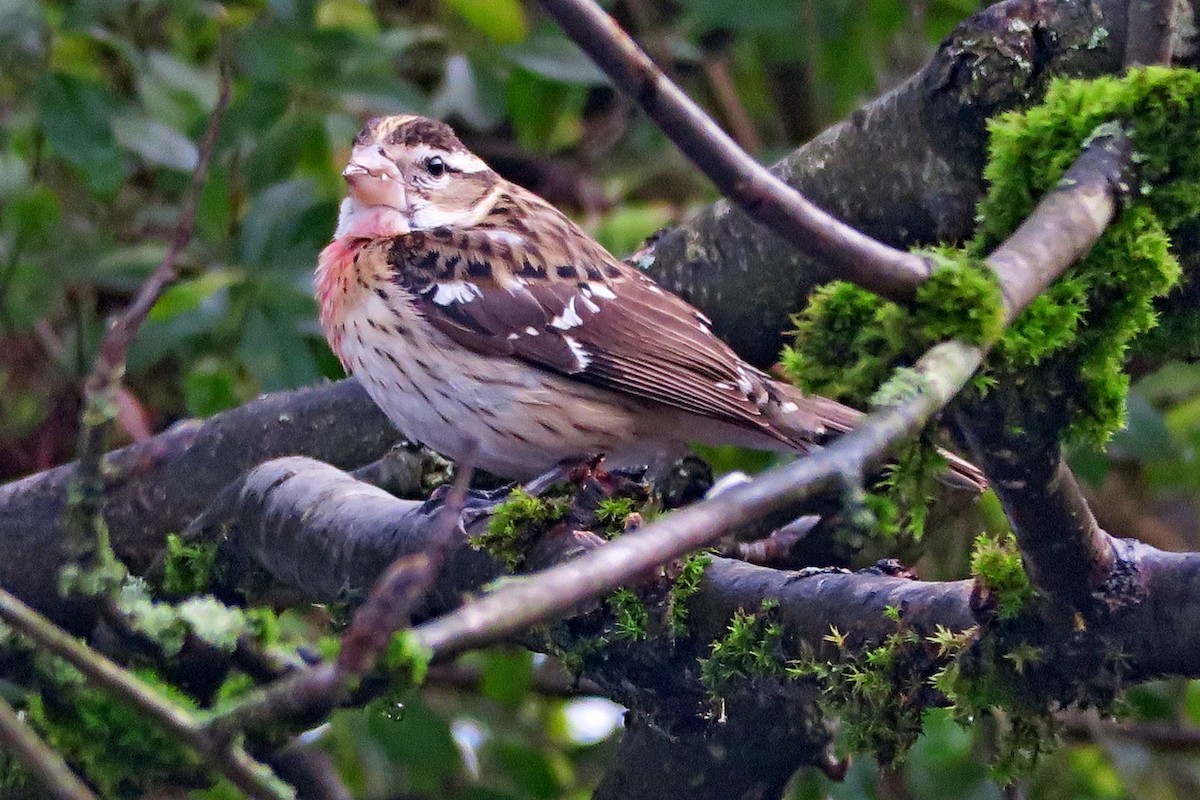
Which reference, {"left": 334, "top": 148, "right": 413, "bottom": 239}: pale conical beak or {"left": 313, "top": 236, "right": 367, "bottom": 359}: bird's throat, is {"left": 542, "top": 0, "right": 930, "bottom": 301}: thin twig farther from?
{"left": 334, "top": 148, "right": 413, "bottom": 239}: pale conical beak

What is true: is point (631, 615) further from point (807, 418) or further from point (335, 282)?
point (335, 282)

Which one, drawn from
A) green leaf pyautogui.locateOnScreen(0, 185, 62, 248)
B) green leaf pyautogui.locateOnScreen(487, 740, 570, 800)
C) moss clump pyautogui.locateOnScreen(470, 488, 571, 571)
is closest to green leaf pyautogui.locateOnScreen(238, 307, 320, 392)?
green leaf pyautogui.locateOnScreen(0, 185, 62, 248)

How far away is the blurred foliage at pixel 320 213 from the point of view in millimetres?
3750

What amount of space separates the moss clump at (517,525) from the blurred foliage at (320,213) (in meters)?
0.79

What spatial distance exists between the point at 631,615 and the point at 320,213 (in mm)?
1944

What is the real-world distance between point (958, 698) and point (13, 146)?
11.6ft

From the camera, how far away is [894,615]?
2.09 metres

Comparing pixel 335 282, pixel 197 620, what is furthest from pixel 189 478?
pixel 197 620

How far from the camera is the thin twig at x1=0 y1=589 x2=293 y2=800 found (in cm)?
134

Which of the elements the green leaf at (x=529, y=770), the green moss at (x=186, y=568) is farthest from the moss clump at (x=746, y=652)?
the green leaf at (x=529, y=770)

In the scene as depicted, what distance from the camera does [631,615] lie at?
2340 mm

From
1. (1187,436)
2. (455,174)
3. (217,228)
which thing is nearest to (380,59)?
(455,174)

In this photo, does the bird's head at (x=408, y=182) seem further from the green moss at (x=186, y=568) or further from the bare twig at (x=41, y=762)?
the bare twig at (x=41, y=762)

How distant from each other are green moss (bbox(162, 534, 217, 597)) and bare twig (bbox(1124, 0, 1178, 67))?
1999mm
